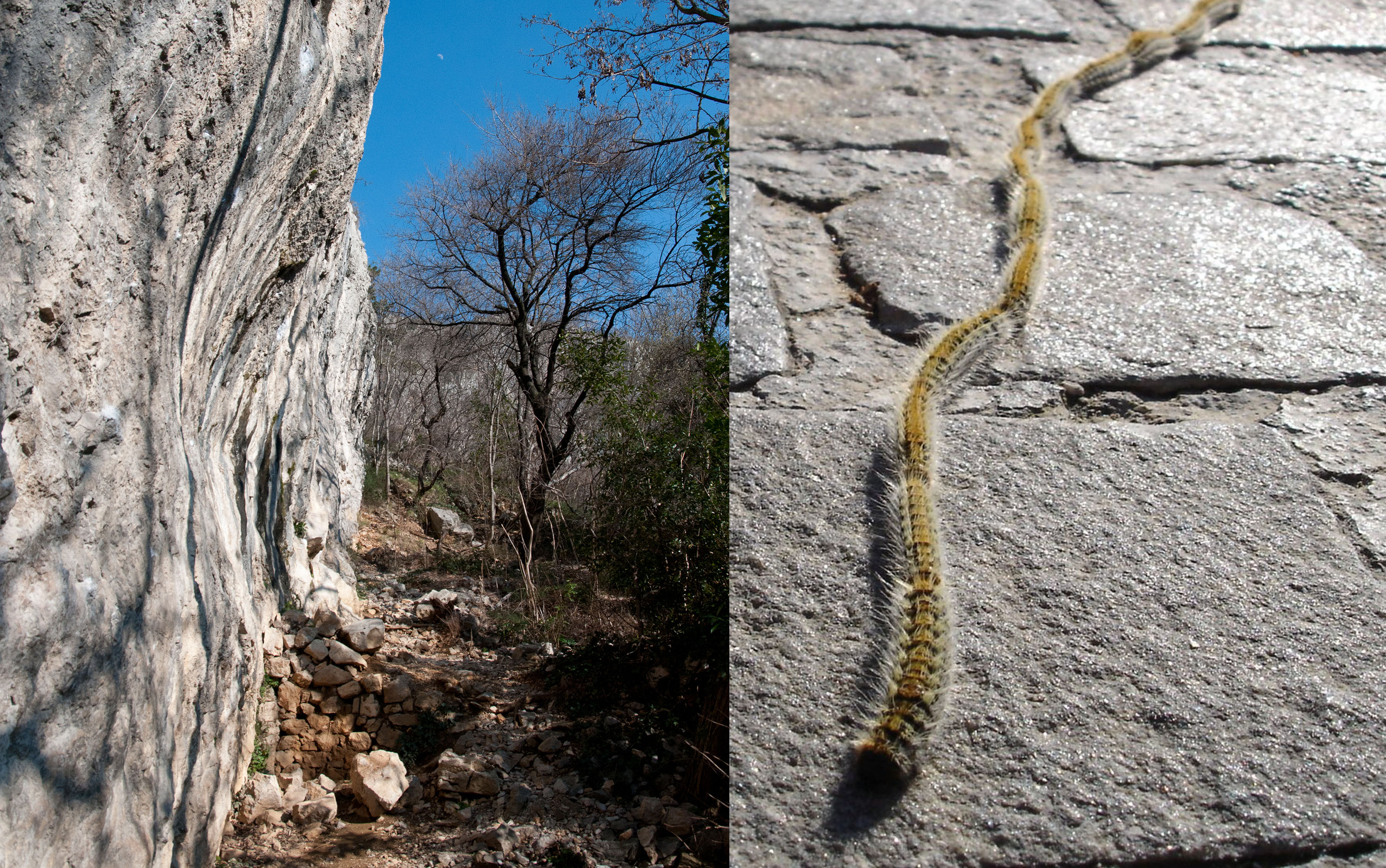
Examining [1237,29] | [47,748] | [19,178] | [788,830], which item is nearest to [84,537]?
[47,748]

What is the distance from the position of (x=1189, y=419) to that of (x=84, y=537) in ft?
7.52

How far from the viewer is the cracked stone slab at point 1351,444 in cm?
95

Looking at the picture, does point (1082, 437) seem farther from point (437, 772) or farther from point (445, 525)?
point (445, 525)

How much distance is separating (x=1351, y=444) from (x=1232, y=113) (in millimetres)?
627

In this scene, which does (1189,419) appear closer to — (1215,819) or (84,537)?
(1215,819)

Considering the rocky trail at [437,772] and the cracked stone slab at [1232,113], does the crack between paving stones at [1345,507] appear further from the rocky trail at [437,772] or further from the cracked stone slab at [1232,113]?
the rocky trail at [437,772]

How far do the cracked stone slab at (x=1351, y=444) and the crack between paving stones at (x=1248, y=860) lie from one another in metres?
0.33

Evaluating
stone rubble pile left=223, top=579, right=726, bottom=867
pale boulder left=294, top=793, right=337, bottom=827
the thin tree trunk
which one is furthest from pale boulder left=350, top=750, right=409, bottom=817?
the thin tree trunk

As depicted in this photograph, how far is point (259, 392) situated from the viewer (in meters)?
4.39

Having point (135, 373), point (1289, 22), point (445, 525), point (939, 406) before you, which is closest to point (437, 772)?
point (135, 373)

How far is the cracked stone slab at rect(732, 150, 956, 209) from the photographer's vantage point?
1.27 meters

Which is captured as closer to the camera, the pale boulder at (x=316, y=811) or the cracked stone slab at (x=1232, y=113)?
the cracked stone slab at (x=1232, y=113)

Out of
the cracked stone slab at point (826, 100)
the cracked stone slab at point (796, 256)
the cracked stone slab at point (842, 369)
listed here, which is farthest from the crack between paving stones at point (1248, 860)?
the cracked stone slab at point (826, 100)

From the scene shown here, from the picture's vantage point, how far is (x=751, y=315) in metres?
1.14
